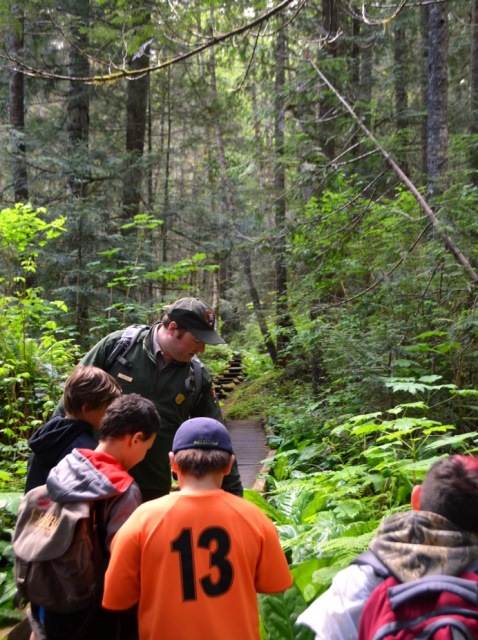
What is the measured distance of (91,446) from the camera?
8.96 ft

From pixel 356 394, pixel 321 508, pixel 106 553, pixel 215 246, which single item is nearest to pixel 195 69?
pixel 215 246

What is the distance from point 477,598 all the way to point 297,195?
10.7m

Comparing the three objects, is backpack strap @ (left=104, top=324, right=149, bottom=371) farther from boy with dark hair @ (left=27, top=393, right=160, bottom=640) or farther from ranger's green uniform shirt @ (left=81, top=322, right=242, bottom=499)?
boy with dark hair @ (left=27, top=393, right=160, bottom=640)

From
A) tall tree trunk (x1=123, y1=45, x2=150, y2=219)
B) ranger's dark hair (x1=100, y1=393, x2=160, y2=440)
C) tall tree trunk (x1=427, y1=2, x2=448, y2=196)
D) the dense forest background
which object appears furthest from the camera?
tall tree trunk (x1=123, y1=45, x2=150, y2=219)

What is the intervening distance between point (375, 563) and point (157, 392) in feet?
6.48

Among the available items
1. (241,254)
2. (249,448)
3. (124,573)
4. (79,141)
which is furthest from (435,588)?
(241,254)

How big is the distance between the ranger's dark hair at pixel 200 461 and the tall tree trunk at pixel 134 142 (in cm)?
1163

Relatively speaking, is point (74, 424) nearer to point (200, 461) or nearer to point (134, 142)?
point (200, 461)

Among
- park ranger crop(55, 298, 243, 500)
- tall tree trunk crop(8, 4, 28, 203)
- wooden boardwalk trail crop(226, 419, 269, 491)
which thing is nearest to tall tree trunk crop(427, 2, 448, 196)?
wooden boardwalk trail crop(226, 419, 269, 491)

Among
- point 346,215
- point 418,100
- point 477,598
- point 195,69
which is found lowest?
point 477,598

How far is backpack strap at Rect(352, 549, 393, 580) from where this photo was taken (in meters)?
1.67

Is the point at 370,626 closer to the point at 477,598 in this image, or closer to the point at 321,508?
the point at 477,598

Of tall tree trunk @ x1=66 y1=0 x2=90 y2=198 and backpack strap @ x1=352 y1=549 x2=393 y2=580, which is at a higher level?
tall tree trunk @ x1=66 y1=0 x2=90 y2=198

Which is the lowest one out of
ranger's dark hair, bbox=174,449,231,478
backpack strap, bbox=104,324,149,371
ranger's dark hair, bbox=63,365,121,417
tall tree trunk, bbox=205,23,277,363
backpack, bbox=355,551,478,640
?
backpack, bbox=355,551,478,640
